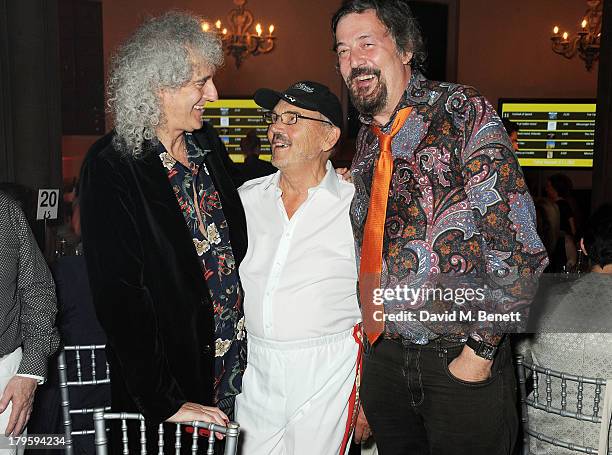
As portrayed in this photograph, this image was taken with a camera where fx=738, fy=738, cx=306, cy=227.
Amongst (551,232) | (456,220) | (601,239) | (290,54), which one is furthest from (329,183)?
(290,54)

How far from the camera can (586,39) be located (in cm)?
877

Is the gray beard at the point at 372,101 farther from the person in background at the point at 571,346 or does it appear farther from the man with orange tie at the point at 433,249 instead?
the person in background at the point at 571,346

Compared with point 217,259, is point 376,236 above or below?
above

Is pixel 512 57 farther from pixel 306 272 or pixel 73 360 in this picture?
pixel 306 272

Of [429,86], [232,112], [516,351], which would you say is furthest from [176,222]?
[232,112]

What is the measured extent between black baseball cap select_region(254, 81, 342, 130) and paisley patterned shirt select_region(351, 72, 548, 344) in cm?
32

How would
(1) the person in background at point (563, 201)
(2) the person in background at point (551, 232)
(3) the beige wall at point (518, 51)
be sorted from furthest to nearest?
(3) the beige wall at point (518, 51)
(1) the person in background at point (563, 201)
(2) the person in background at point (551, 232)

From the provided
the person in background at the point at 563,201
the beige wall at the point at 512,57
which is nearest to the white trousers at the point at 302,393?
the person in background at the point at 563,201

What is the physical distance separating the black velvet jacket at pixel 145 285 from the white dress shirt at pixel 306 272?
0.59 ft

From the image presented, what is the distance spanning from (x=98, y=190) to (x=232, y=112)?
6655mm

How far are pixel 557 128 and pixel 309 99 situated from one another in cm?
689

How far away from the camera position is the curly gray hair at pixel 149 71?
6.88 ft

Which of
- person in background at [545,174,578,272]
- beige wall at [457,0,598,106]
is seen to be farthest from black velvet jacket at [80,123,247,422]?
beige wall at [457,0,598,106]

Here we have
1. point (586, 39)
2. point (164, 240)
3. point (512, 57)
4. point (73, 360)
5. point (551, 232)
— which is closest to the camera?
point (164, 240)
